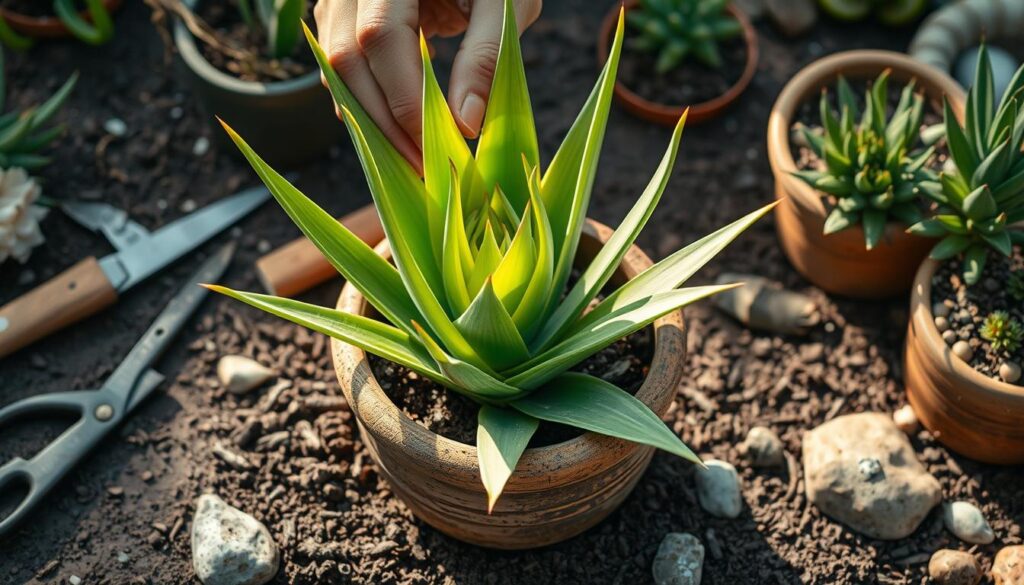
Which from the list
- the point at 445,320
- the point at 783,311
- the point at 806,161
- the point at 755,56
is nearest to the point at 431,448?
the point at 445,320

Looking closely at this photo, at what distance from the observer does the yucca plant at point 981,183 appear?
1.84 m

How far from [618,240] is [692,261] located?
14cm

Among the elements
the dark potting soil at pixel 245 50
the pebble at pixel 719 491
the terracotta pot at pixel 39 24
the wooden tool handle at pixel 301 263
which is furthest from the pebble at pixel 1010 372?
the terracotta pot at pixel 39 24

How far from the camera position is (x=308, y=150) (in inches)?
94.0

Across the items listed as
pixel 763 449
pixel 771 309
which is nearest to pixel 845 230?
pixel 771 309

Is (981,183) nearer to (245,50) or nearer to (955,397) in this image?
(955,397)

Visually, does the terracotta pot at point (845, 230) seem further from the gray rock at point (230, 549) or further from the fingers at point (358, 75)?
the gray rock at point (230, 549)

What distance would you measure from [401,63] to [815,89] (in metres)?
1.21

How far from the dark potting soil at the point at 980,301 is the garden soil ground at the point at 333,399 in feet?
0.75

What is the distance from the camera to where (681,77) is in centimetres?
258

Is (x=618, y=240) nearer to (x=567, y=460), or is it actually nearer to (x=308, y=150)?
(x=567, y=460)

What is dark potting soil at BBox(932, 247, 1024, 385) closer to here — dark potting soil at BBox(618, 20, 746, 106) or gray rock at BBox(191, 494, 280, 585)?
dark potting soil at BBox(618, 20, 746, 106)

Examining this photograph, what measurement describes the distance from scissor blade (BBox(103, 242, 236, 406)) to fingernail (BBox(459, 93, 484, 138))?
85 centimetres

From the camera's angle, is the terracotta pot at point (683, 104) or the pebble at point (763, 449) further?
the terracotta pot at point (683, 104)
